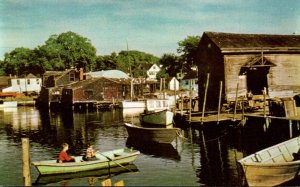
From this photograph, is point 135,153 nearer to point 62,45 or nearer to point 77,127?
point 77,127

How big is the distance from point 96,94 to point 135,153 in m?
57.4

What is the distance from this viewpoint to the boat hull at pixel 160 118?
4141 cm

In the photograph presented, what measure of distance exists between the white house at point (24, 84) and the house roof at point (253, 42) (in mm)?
85525

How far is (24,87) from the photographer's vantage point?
4749 inches

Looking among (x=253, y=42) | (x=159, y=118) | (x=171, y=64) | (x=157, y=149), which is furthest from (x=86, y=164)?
(x=171, y=64)

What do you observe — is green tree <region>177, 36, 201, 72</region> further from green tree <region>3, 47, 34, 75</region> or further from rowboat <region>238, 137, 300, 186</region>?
rowboat <region>238, 137, 300, 186</region>

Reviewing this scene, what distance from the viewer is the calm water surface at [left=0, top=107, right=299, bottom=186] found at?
23.3 metres

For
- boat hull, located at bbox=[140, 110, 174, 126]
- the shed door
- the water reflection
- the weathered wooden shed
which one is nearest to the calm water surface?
the water reflection

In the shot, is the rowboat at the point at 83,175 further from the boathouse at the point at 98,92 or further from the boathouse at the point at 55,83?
the boathouse at the point at 55,83

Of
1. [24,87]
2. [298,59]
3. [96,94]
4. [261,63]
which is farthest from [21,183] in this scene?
[24,87]

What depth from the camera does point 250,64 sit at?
145 feet

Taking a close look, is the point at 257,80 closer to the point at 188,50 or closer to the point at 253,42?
the point at 253,42

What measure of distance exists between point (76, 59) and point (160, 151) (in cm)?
11713

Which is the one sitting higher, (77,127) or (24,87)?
(24,87)
